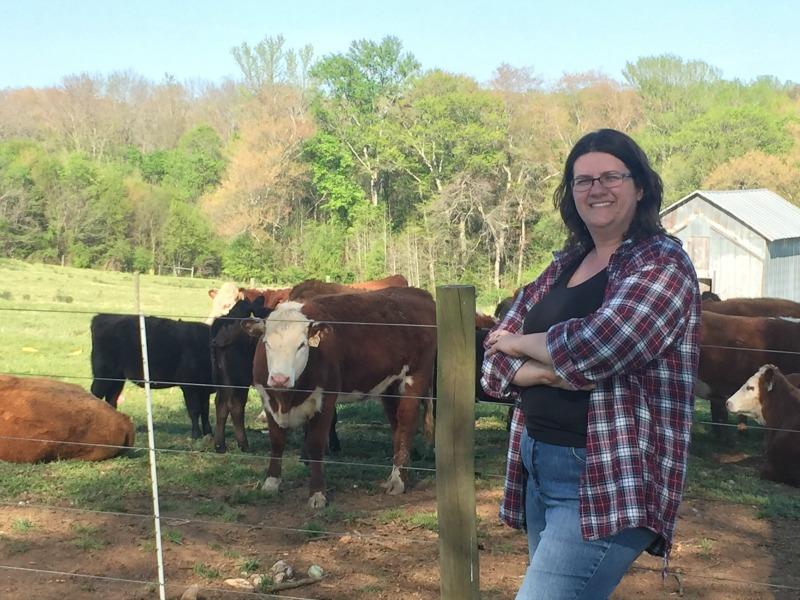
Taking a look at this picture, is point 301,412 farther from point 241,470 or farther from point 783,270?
point 783,270

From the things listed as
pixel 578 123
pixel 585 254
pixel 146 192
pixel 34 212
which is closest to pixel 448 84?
pixel 578 123

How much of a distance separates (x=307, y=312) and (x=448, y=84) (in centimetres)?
4892

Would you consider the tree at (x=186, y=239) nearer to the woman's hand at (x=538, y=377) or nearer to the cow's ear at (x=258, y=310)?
the cow's ear at (x=258, y=310)

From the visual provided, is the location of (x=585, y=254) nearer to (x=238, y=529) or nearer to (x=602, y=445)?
(x=602, y=445)

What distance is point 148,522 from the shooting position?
6.58 metres

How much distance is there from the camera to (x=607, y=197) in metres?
2.79

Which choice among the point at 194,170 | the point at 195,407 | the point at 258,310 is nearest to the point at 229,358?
the point at 195,407

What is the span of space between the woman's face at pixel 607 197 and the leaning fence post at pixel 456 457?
0.51m

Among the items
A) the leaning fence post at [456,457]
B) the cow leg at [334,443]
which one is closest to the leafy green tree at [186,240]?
the cow leg at [334,443]

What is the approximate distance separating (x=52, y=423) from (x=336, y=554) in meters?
3.85

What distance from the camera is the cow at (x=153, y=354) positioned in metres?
11.2

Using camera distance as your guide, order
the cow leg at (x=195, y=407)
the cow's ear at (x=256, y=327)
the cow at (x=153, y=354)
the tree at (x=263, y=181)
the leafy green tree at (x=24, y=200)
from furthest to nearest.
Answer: the tree at (x=263, y=181)
the leafy green tree at (x=24, y=200)
the cow at (x=153, y=354)
the cow leg at (x=195, y=407)
the cow's ear at (x=256, y=327)

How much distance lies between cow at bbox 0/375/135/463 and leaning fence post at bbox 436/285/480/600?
5920 millimetres

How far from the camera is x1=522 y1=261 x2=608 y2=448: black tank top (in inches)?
103
